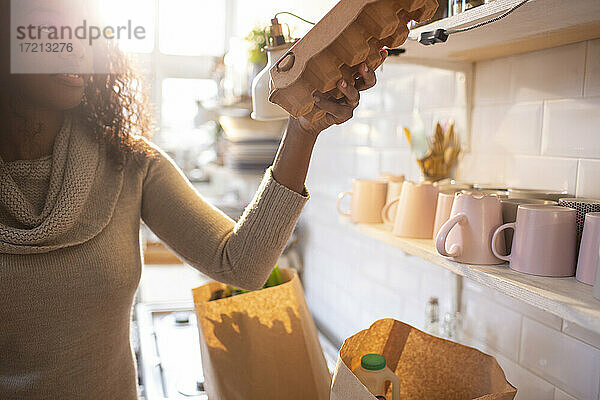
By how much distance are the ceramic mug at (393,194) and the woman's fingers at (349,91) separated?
1.02 feet

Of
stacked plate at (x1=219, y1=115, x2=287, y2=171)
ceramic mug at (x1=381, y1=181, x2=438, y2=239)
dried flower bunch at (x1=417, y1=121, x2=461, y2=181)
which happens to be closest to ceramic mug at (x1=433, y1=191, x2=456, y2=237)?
ceramic mug at (x1=381, y1=181, x2=438, y2=239)

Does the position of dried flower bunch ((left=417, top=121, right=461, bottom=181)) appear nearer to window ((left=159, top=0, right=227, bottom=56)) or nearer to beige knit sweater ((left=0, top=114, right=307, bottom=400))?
beige knit sweater ((left=0, top=114, right=307, bottom=400))

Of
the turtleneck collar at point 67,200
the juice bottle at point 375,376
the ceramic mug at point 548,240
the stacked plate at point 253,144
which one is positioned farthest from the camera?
the stacked plate at point 253,144

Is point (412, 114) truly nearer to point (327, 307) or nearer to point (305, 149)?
point (305, 149)

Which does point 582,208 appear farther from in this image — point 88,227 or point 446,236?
point 88,227

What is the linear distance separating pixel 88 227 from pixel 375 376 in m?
0.56

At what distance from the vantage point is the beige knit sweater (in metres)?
0.93

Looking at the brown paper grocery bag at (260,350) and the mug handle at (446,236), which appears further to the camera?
the brown paper grocery bag at (260,350)

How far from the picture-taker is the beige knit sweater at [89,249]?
928mm

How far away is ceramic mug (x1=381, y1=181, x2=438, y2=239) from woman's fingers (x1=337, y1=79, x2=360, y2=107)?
235 millimetres

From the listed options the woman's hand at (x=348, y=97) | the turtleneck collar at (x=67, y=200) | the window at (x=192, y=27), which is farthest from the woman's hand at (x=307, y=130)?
the window at (x=192, y=27)

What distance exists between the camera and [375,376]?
31.0 inches

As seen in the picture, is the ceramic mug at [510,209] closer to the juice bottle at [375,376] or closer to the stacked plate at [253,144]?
the juice bottle at [375,376]

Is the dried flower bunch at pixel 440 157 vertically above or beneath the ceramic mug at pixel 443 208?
above
